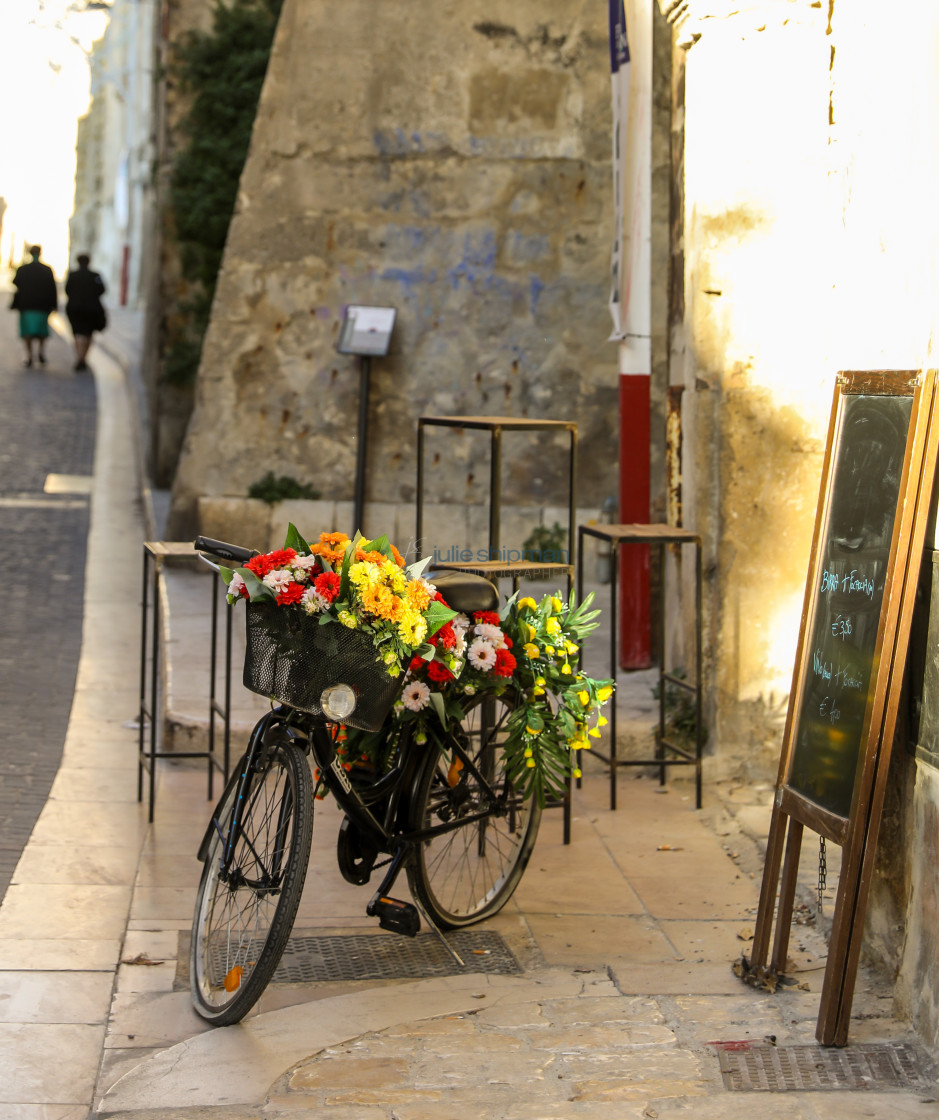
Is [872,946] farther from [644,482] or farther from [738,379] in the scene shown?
[644,482]

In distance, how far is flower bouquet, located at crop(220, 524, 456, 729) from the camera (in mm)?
3695

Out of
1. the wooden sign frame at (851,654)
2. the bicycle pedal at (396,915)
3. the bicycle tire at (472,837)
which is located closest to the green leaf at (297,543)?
the bicycle tire at (472,837)

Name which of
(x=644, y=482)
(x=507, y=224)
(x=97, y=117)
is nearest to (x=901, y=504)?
(x=644, y=482)

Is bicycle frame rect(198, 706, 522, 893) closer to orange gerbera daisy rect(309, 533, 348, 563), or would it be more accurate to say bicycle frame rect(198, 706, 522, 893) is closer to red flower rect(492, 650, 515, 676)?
red flower rect(492, 650, 515, 676)

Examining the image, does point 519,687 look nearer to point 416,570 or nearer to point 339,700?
point 416,570

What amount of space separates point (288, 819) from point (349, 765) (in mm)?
518

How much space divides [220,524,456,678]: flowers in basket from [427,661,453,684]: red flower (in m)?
0.16

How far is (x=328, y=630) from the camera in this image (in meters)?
3.70

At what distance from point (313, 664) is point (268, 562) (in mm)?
293

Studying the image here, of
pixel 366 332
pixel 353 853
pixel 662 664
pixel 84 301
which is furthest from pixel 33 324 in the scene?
pixel 353 853

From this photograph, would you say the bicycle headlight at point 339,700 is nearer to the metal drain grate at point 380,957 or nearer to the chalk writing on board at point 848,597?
the metal drain grate at point 380,957

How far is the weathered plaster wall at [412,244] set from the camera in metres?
9.30

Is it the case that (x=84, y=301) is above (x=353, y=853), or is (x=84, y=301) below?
above

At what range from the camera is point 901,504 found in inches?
138
